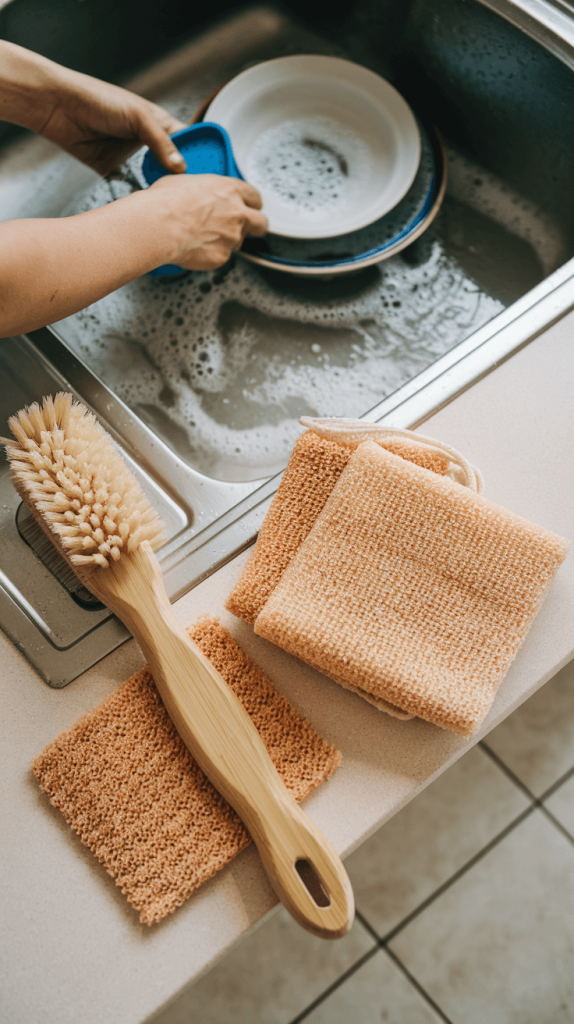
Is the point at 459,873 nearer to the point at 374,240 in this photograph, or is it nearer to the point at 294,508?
the point at 294,508

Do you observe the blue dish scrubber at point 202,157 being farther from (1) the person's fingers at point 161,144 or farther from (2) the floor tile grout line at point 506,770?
(2) the floor tile grout line at point 506,770

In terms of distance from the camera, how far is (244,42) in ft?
2.97

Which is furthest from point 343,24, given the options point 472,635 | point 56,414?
point 472,635

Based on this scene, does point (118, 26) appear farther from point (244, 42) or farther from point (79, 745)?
point (79, 745)

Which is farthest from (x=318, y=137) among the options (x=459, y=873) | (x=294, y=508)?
(x=459, y=873)

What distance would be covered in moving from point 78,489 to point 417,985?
0.95 metres

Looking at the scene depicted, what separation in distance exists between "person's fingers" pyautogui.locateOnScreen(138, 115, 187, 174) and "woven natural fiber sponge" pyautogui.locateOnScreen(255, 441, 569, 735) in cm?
44

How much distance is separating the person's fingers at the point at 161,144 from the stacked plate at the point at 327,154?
118 millimetres

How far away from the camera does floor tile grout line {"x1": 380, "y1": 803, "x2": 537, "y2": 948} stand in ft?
3.22

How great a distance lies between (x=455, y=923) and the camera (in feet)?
3.22

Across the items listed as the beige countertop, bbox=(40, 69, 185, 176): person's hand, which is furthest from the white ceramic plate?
the beige countertop

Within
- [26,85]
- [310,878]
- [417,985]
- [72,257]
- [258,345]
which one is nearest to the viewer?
[310,878]

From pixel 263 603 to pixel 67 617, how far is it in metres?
0.18

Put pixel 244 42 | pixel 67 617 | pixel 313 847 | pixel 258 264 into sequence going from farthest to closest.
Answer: pixel 244 42, pixel 258 264, pixel 67 617, pixel 313 847
